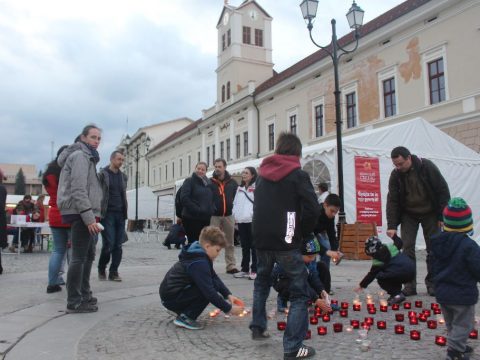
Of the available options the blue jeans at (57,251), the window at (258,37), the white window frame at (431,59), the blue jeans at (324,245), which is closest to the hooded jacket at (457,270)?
the blue jeans at (324,245)

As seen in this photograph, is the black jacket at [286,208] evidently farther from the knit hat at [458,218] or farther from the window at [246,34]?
the window at [246,34]

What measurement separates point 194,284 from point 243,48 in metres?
42.1

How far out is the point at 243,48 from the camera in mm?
44312

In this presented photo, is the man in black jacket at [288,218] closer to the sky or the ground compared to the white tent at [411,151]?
closer to the ground

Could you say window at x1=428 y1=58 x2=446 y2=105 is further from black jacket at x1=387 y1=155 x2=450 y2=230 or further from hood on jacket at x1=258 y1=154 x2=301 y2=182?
hood on jacket at x1=258 y1=154 x2=301 y2=182

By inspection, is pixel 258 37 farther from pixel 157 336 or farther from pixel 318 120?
pixel 157 336

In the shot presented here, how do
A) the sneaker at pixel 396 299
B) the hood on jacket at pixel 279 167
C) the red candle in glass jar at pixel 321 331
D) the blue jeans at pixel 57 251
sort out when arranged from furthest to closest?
the blue jeans at pixel 57 251
the sneaker at pixel 396 299
the red candle in glass jar at pixel 321 331
the hood on jacket at pixel 279 167

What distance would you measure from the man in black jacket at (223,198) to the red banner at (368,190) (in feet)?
18.5

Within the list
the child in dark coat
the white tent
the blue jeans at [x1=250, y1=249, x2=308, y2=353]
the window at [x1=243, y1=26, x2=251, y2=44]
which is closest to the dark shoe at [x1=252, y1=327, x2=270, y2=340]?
the blue jeans at [x1=250, y1=249, x2=308, y2=353]

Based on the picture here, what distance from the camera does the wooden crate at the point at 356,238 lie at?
11.8 m

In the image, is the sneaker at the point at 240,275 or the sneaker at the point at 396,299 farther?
the sneaker at the point at 240,275

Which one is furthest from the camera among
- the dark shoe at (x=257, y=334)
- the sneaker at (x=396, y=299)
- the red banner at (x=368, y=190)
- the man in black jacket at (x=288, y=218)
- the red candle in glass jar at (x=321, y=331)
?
the red banner at (x=368, y=190)

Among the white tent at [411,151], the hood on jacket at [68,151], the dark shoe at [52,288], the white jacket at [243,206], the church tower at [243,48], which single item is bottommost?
the dark shoe at [52,288]

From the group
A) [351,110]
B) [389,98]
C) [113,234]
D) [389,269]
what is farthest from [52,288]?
[351,110]
